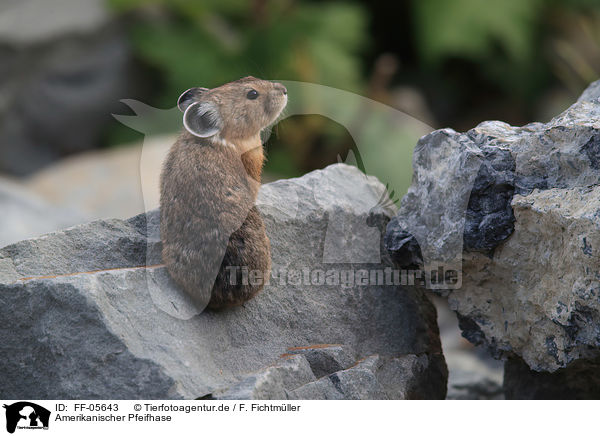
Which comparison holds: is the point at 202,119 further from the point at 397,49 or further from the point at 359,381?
the point at 397,49

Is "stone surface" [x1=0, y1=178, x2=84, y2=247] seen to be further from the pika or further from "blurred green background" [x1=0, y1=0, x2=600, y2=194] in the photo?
the pika

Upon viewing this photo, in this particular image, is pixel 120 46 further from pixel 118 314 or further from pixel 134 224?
pixel 118 314

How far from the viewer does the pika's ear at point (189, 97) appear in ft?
13.0

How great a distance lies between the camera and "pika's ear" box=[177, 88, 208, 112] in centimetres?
396

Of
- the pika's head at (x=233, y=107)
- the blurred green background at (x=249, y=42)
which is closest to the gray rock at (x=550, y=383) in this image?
the pika's head at (x=233, y=107)

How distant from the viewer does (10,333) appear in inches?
135

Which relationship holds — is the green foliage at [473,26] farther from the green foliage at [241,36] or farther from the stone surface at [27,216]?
the stone surface at [27,216]

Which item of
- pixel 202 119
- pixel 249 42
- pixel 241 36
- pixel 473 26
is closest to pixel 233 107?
pixel 202 119

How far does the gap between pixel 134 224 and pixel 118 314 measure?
0.85 meters

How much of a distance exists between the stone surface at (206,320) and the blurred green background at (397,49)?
4.21 metres

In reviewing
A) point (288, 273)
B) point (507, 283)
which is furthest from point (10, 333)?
point (507, 283)

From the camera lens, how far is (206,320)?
3.59 meters
